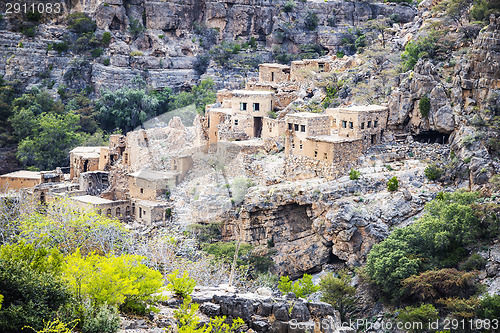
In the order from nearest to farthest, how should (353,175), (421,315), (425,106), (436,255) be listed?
(421,315) < (436,255) < (353,175) < (425,106)

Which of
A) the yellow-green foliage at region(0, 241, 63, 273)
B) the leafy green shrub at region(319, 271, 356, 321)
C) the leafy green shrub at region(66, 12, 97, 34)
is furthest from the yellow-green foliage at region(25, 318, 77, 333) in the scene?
the leafy green shrub at region(66, 12, 97, 34)

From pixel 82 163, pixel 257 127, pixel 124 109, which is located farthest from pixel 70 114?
pixel 257 127

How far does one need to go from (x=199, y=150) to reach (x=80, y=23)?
40.9m

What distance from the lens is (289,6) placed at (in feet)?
305

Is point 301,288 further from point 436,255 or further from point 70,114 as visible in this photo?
point 70,114

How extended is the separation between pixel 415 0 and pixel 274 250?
5601 cm

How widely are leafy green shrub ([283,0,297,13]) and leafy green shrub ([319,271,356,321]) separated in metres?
62.4

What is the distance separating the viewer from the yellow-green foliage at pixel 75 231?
119 feet

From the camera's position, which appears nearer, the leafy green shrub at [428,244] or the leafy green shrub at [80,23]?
the leafy green shrub at [428,244]

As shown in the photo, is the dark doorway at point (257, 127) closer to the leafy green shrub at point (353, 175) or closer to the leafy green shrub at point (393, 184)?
the leafy green shrub at point (353, 175)

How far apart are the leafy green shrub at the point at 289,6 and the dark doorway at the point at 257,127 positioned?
154ft

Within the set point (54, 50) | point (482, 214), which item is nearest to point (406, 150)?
point (482, 214)

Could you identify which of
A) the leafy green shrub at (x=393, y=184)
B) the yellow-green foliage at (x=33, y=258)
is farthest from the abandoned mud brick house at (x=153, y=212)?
the yellow-green foliage at (x=33, y=258)

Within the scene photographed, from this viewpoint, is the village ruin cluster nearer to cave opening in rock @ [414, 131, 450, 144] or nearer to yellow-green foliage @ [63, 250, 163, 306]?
cave opening in rock @ [414, 131, 450, 144]
